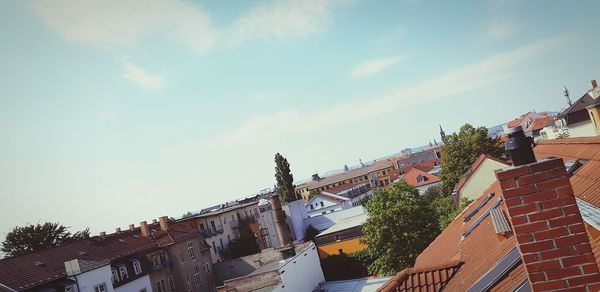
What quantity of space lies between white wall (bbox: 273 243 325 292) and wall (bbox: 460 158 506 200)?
16.2 meters

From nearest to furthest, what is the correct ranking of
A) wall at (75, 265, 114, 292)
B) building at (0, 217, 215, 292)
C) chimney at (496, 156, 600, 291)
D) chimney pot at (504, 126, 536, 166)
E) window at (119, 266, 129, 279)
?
chimney at (496, 156, 600, 291) < chimney pot at (504, 126, 536, 166) < building at (0, 217, 215, 292) < wall at (75, 265, 114, 292) < window at (119, 266, 129, 279)

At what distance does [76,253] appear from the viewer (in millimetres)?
29000

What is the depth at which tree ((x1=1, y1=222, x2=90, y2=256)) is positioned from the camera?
1430 inches

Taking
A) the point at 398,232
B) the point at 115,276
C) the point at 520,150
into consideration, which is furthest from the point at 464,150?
the point at 520,150

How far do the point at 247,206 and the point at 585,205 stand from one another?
54.7 m

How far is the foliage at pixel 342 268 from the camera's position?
37.1 meters

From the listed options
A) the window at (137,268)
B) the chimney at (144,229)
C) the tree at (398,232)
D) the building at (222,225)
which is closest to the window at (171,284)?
the window at (137,268)

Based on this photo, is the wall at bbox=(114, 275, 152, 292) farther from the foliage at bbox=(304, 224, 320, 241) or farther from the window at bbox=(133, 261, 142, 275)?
the foliage at bbox=(304, 224, 320, 241)

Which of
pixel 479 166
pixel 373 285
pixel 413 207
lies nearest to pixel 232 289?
pixel 373 285

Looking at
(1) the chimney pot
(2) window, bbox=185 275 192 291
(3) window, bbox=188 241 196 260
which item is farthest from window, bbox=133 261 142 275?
(1) the chimney pot

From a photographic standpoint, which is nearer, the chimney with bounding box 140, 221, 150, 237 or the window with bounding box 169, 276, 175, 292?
the window with bounding box 169, 276, 175, 292

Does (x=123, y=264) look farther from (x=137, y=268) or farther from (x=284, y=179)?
(x=284, y=179)

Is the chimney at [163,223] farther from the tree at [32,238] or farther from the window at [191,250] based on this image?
the tree at [32,238]

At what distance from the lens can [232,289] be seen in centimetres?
2688
